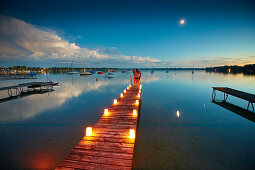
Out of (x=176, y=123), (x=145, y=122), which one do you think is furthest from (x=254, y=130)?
(x=145, y=122)

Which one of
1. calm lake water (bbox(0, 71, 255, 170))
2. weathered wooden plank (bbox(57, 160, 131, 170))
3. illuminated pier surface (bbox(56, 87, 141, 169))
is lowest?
calm lake water (bbox(0, 71, 255, 170))

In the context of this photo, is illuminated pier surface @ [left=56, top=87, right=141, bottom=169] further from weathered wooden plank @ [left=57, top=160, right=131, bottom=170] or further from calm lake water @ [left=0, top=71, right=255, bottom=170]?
calm lake water @ [left=0, top=71, right=255, bottom=170]

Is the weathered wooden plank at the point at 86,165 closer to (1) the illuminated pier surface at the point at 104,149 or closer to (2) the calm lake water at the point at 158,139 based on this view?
(1) the illuminated pier surface at the point at 104,149

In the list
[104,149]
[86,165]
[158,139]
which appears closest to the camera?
[86,165]

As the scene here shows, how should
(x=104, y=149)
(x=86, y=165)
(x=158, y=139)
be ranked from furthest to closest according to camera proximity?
(x=158, y=139), (x=104, y=149), (x=86, y=165)

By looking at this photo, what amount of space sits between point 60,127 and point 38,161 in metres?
3.81

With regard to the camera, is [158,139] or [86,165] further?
[158,139]

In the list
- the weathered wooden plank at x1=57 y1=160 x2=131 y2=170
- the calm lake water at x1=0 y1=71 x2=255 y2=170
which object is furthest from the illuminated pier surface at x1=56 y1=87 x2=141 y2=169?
the calm lake water at x1=0 y1=71 x2=255 y2=170

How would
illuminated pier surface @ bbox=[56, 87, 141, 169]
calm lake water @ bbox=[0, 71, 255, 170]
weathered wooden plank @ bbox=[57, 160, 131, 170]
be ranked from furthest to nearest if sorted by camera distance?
calm lake water @ bbox=[0, 71, 255, 170] < illuminated pier surface @ bbox=[56, 87, 141, 169] < weathered wooden plank @ bbox=[57, 160, 131, 170]

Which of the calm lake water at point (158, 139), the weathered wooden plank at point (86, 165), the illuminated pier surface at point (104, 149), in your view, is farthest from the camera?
the calm lake water at point (158, 139)

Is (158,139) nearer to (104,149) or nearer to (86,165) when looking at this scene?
(104,149)

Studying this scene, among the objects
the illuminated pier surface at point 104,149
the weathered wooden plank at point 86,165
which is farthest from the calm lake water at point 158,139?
the weathered wooden plank at point 86,165

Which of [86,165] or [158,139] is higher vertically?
[86,165]

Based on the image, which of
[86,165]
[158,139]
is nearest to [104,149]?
[86,165]
